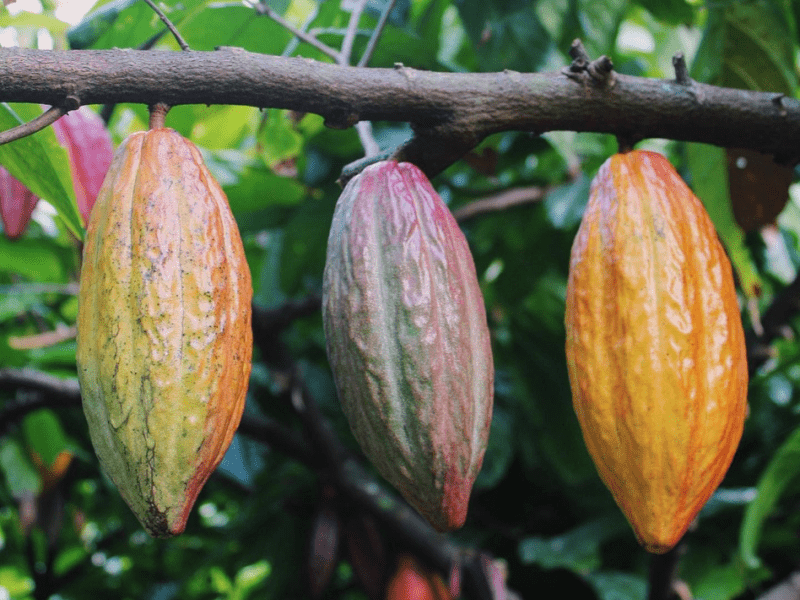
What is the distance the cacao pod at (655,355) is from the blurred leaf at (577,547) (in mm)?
896

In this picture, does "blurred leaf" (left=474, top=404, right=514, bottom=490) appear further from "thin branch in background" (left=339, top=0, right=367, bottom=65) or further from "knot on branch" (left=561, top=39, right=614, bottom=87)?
"knot on branch" (left=561, top=39, right=614, bottom=87)

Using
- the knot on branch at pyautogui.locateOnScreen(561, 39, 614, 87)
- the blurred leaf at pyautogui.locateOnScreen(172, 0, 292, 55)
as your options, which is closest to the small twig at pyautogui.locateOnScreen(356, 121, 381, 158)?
the knot on branch at pyautogui.locateOnScreen(561, 39, 614, 87)

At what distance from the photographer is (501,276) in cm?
173

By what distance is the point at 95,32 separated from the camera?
3.17ft

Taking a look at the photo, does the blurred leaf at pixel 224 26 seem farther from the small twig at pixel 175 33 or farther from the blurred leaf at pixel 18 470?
the blurred leaf at pixel 18 470

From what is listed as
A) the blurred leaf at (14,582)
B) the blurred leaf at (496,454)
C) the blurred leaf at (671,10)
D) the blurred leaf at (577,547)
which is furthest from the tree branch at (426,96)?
the blurred leaf at (14,582)

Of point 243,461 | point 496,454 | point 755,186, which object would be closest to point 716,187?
point 755,186

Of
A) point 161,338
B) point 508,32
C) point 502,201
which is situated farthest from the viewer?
point 502,201

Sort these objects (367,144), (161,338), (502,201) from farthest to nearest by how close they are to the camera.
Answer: (502,201) → (367,144) → (161,338)

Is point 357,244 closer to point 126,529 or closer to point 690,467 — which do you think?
point 690,467

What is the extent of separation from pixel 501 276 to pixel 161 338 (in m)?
1.29

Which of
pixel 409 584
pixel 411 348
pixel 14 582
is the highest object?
pixel 411 348

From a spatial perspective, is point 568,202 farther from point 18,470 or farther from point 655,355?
point 18,470

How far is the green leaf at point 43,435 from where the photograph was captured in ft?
6.17
